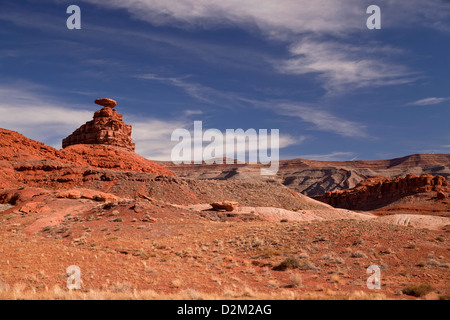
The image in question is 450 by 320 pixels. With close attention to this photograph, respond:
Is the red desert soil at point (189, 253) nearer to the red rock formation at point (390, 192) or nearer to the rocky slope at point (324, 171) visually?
the red rock formation at point (390, 192)

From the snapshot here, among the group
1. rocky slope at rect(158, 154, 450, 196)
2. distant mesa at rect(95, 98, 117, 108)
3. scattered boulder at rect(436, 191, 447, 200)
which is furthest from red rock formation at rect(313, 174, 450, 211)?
distant mesa at rect(95, 98, 117, 108)

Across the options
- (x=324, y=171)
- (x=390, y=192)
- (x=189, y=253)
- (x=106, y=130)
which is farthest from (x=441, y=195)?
(x=324, y=171)

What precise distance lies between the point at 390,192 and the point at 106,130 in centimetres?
6568

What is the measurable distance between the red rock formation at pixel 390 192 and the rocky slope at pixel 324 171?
122ft

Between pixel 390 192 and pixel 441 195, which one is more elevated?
pixel 390 192

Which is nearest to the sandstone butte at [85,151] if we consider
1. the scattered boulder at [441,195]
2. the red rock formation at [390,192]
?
the red rock formation at [390,192]

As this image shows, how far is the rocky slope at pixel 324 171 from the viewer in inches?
4998

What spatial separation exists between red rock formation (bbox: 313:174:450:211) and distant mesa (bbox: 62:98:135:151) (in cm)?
5535

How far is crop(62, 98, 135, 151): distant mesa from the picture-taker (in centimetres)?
5897

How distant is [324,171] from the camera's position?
5458 inches

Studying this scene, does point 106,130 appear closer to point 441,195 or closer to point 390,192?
point 390,192

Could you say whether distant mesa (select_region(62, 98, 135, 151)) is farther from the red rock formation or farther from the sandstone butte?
the red rock formation

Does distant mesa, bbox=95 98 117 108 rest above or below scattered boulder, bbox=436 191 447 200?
above
